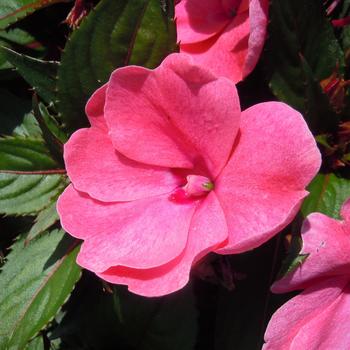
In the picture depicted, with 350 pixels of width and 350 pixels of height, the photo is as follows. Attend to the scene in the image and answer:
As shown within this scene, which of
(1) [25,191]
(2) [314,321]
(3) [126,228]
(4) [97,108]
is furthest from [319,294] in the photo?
(1) [25,191]

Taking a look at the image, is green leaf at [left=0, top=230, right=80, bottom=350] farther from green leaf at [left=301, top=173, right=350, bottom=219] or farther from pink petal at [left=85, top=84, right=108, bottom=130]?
green leaf at [left=301, top=173, right=350, bottom=219]

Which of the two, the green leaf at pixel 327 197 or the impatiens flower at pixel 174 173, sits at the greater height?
the impatiens flower at pixel 174 173

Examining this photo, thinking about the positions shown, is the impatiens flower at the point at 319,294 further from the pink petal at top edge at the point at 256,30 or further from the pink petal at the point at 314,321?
the pink petal at top edge at the point at 256,30

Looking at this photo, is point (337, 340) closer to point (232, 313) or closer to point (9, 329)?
point (232, 313)

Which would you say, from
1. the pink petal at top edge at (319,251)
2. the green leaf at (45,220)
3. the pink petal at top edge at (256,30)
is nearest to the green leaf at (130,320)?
the green leaf at (45,220)

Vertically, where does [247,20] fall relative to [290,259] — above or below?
above

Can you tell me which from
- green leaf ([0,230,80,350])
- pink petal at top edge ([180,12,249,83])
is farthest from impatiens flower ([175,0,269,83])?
green leaf ([0,230,80,350])

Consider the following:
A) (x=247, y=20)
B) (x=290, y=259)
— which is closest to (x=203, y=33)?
(x=247, y=20)
